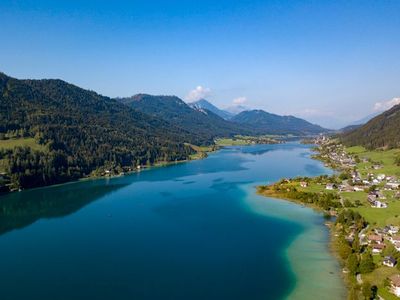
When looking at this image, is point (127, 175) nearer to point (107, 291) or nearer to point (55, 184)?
point (55, 184)

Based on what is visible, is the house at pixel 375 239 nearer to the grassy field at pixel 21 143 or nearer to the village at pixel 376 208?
the village at pixel 376 208

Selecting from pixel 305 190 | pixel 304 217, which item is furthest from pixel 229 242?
pixel 305 190

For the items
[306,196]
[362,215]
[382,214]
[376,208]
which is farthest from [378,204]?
[306,196]

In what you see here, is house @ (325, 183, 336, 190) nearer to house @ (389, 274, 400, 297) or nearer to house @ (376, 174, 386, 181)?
house @ (376, 174, 386, 181)

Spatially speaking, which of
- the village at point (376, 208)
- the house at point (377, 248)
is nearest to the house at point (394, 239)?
the village at point (376, 208)

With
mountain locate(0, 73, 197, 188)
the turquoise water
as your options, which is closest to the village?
the turquoise water
